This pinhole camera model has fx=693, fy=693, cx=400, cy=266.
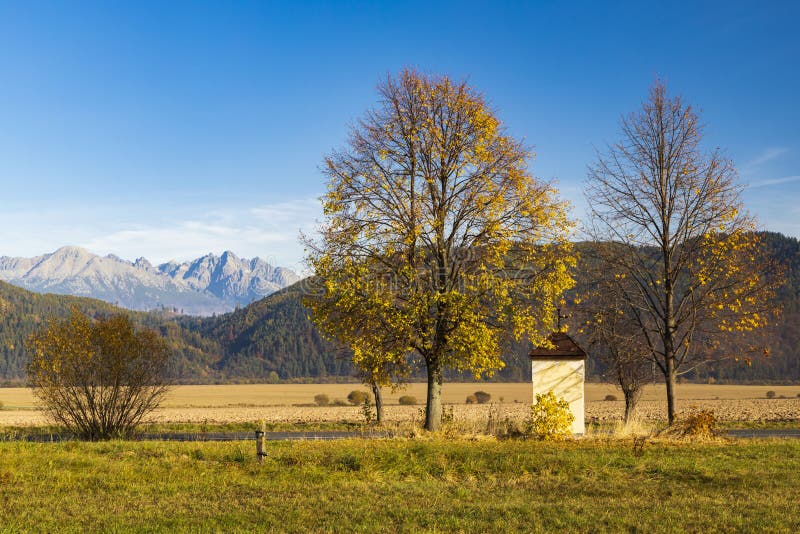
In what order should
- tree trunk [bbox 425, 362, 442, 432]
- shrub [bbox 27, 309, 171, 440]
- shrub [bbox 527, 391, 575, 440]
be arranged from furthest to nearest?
shrub [bbox 27, 309, 171, 440] < tree trunk [bbox 425, 362, 442, 432] < shrub [bbox 527, 391, 575, 440]

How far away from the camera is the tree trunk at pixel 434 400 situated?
2284 cm

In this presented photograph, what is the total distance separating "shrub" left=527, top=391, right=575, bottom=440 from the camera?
20875 mm

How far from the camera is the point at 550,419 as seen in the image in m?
21.1

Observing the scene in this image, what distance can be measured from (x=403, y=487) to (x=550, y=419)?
8.46 m

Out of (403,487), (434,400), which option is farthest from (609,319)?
(403,487)

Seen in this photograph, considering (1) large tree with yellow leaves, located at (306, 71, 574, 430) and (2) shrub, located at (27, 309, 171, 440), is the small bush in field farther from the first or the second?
(2) shrub, located at (27, 309, 171, 440)

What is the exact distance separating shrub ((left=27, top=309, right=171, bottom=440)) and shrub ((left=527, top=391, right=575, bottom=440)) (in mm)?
13076

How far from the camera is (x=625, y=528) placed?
10312 mm

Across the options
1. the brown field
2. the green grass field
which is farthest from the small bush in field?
the brown field

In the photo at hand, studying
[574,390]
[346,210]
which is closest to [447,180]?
[346,210]

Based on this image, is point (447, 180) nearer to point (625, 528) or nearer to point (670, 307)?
point (670, 307)

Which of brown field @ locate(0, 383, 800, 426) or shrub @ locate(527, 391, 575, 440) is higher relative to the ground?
shrub @ locate(527, 391, 575, 440)

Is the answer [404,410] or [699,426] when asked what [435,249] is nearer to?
[699,426]

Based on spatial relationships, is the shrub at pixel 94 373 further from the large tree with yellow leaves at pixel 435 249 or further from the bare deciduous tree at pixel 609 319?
the bare deciduous tree at pixel 609 319
